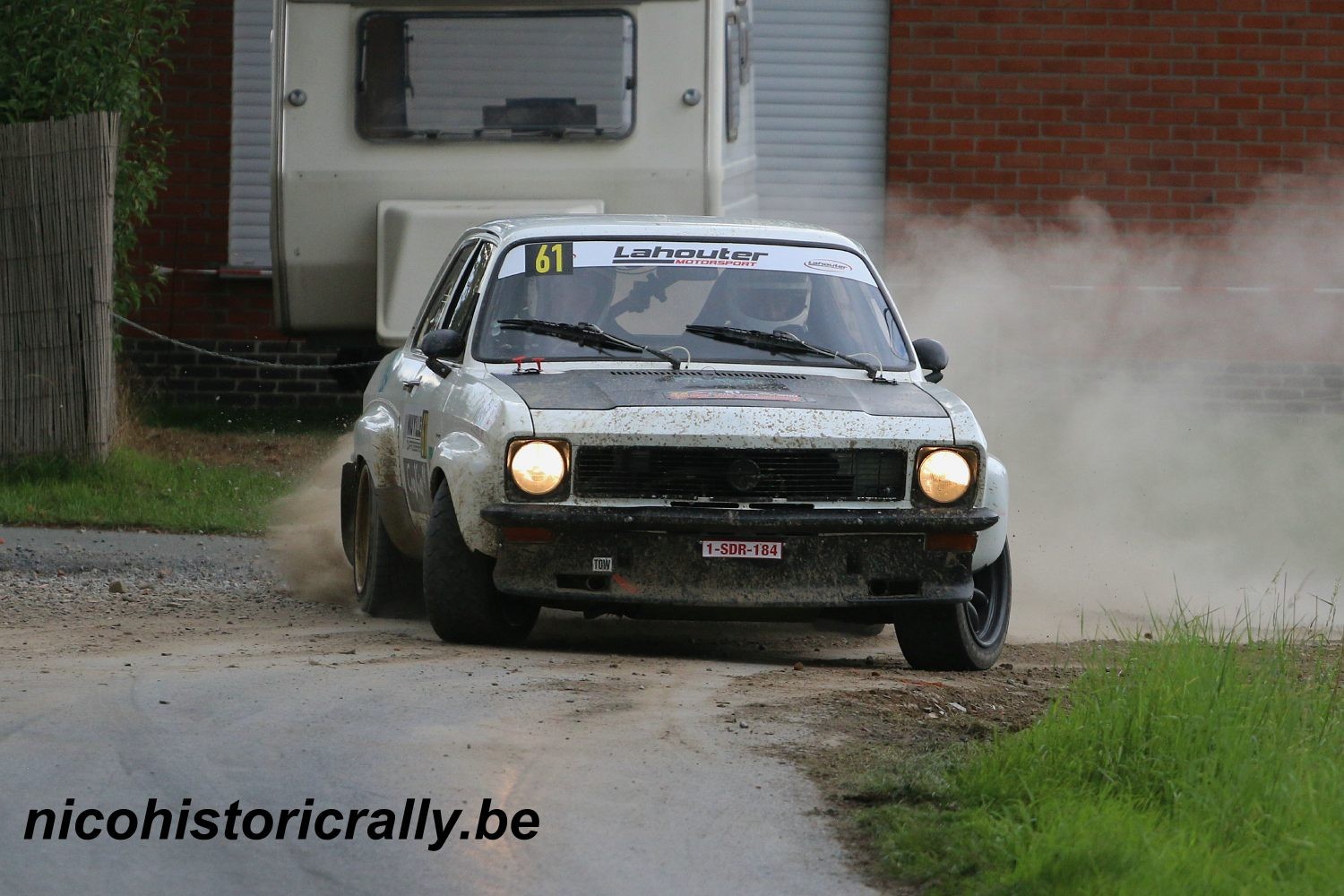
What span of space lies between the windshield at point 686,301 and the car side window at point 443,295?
625 millimetres

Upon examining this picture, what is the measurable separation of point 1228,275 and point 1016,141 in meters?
2.38

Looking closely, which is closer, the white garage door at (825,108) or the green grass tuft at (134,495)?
the green grass tuft at (134,495)

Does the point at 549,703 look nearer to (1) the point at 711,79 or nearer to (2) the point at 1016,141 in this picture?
(1) the point at 711,79

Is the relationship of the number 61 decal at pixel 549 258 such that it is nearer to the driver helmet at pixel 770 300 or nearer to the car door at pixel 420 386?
the car door at pixel 420 386

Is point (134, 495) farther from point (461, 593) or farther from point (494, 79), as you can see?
point (461, 593)

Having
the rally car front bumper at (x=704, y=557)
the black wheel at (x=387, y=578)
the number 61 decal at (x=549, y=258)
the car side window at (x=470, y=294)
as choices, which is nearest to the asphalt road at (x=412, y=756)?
the rally car front bumper at (x=704, y=557)

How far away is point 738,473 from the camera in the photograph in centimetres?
719

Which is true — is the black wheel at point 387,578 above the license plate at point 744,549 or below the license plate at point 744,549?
below

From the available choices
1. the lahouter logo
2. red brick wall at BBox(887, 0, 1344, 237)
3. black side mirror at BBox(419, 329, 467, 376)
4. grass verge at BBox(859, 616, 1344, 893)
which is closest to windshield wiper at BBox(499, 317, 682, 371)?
black side mirror at BBox(419, 329, 467, 376)

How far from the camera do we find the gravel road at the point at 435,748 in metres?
4.70

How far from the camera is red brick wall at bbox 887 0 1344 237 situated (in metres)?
19.5

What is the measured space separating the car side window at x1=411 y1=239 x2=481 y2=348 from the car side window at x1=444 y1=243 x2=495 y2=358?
10cm

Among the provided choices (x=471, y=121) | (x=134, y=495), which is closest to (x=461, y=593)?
(x=471, y=121)

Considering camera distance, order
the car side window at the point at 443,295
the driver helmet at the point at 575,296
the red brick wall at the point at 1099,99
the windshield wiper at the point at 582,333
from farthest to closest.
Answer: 1. the red brick wall at the point at 1099,99
2. the car side window at the point at 443,295
3. the driver helmet at the point at 575,296
4. the windshield wiper at the point at 582,333
